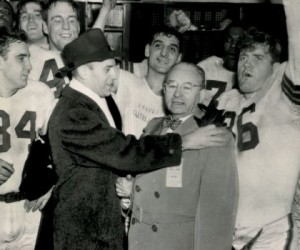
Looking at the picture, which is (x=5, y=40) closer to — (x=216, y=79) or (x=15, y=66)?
(x=15, y=66)

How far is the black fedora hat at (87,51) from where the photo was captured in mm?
2150

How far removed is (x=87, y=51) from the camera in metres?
2.16

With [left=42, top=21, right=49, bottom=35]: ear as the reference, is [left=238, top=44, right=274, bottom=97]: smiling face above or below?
below

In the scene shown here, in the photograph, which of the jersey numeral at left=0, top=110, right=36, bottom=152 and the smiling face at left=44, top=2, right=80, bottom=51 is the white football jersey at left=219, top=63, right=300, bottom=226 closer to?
the jersey numeral at left=0, top=110, right=36, bottom=152

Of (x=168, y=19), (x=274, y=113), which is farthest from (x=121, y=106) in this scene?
(x=168, y=19)

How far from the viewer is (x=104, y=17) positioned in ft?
10.2

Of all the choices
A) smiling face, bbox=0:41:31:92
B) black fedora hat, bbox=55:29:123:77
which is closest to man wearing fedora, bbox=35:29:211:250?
black fedora hat, bbox=55:29:123:77

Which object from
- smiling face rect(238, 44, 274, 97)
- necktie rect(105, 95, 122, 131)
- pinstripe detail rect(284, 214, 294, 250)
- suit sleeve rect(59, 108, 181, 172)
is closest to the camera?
suit sleeve rect(59, 108, 181, 172)

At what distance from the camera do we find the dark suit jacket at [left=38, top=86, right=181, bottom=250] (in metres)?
2.04

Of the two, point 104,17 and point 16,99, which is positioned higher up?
point 104,17

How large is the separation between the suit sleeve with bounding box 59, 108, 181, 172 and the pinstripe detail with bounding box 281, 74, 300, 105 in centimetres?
64

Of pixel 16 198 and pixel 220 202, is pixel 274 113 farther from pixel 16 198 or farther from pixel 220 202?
pixel 16 198

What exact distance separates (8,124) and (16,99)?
15cm

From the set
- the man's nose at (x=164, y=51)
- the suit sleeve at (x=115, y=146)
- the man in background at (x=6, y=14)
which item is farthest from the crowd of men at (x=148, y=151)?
the man in background at (x=6, y=14)
